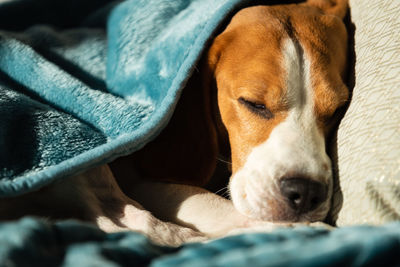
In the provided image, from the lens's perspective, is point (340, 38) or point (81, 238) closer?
point (81, 238)

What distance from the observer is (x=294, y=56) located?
123 centimetres

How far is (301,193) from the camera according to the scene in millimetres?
1079

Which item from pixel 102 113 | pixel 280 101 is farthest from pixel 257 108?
pixel 102 113

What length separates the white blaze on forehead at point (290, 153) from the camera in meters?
1.11

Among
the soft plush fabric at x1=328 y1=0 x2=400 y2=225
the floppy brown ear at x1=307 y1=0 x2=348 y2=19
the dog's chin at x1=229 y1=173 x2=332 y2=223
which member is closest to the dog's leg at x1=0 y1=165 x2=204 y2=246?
the dog's chin at x1=229 y1=173 x2=332 y2=223

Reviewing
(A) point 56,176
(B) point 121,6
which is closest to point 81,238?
(A) point 56,176

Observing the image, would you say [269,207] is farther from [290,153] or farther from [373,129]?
[373,129]

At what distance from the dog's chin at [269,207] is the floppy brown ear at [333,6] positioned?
2.01 ft

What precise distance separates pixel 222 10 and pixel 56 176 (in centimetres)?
66

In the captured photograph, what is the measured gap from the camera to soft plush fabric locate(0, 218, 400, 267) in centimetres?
63

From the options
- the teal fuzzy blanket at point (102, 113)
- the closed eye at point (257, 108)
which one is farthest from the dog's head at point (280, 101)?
the teal fuzzy blanket at point (102, 113)

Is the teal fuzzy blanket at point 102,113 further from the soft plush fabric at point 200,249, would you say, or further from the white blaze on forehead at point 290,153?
the white blaze on forehead at point 290,153

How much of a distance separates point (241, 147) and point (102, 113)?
0.38m

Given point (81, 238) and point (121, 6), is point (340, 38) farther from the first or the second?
point (81, 238)
